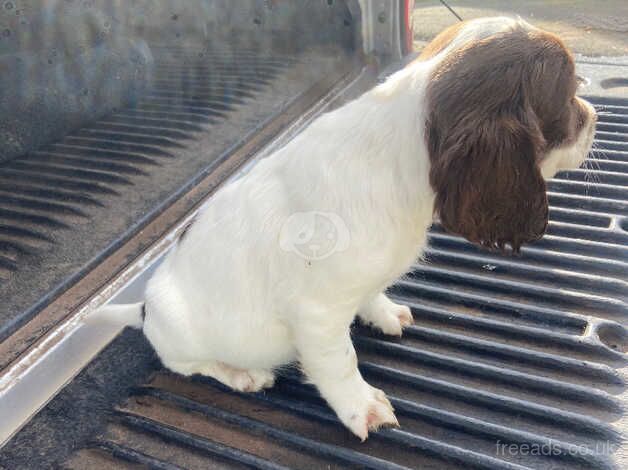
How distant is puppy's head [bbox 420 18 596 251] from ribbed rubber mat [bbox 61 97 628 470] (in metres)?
0.55

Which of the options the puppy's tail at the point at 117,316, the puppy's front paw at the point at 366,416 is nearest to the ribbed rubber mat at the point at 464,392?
the puppy's front paw at the point at 366,416

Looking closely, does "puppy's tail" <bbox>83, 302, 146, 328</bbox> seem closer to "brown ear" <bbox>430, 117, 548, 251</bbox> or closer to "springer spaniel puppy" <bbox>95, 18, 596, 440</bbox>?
"springer spaniel puppy" <bbox>95, 18, 596, 440</bbox>

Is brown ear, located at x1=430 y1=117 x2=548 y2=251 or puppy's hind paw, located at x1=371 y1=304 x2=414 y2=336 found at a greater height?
brown ear, located at x1=430 y1=117 x2=548 y2=251

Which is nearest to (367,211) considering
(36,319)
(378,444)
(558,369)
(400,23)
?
(378,444)

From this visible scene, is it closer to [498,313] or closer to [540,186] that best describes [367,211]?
[540,186]

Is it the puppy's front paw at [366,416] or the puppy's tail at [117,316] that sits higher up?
the puppy's tail at [117,316]

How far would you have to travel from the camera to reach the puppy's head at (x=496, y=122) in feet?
5.00

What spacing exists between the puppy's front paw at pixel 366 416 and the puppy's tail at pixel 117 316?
30.8 inches

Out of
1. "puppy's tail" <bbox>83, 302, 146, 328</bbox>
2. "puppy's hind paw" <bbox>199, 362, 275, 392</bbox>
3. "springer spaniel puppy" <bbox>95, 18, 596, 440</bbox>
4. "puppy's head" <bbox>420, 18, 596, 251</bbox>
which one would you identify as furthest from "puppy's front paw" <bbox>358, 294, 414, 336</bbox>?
"puppy's tail" <bbox>83, 302, 146, 328</bbox>

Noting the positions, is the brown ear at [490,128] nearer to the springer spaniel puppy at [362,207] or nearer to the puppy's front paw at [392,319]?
the springer spaniel puppy at [362,207]

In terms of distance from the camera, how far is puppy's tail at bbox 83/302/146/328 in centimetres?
217

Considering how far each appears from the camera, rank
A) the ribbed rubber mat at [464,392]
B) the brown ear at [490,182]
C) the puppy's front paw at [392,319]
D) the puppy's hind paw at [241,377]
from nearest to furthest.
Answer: the brown ear at [490,182], the ribbed rubber mat at [464,392], the puppy's hind paw at [241,377], the puppy's front paw at [392,319]

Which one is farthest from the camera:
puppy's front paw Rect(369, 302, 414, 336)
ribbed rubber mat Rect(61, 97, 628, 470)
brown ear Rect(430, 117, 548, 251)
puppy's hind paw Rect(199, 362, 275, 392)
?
puppy's front paw Rect(369, 302, 414, 336)

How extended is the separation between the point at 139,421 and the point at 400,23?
9.36 ft
